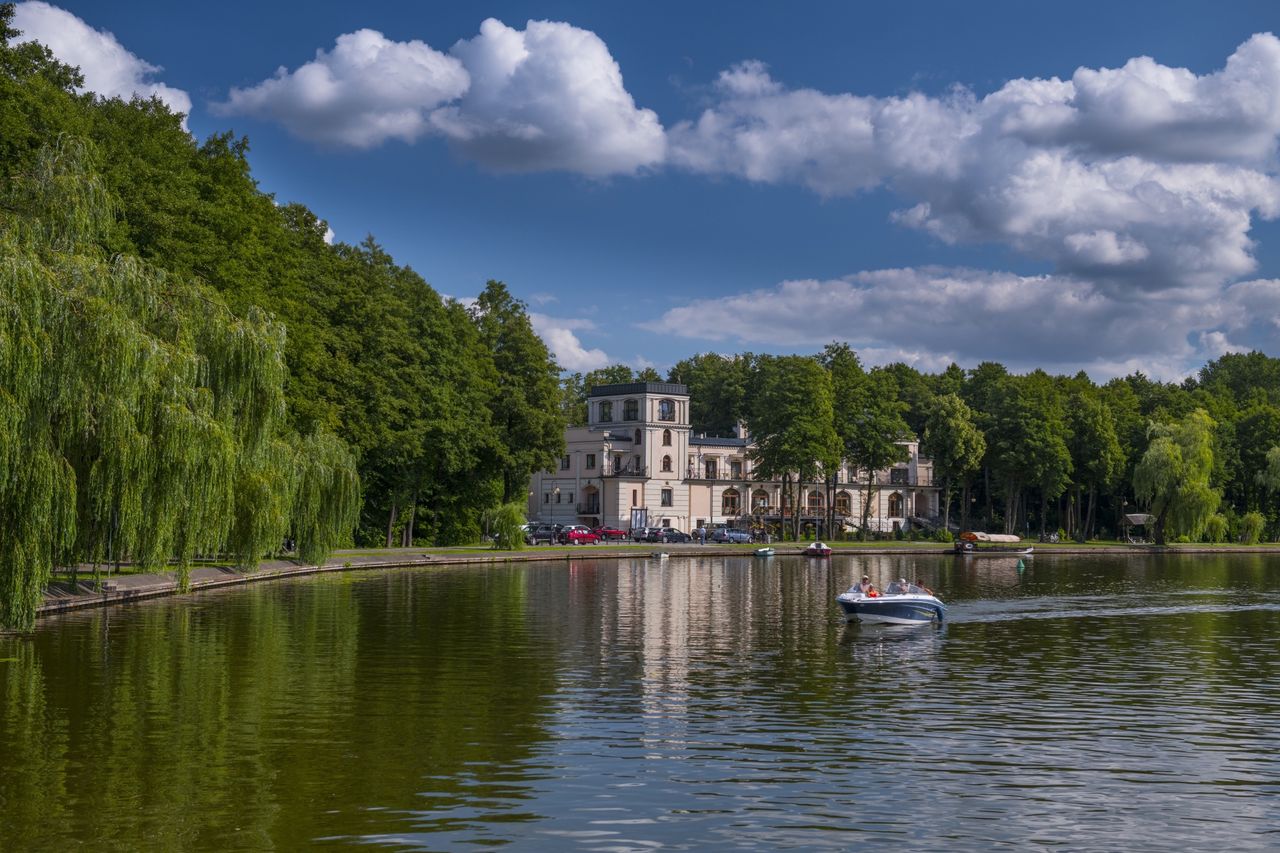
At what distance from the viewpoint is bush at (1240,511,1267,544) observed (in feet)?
420

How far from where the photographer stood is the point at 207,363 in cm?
3728

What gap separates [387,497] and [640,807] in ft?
236

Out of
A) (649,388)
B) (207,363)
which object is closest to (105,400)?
(207,363)

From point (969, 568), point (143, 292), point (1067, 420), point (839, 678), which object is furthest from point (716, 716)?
point (1067, 420)

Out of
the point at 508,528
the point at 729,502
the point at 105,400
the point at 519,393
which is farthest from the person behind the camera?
the point at 729,502

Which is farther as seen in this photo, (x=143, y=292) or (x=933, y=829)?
(x=143, y=292)

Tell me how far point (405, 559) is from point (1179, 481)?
261 ft

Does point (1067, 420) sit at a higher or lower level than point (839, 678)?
higher

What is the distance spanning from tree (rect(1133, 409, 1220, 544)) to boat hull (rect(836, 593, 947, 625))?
82.8 metres

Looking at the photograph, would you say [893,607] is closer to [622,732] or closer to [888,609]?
[888,609]

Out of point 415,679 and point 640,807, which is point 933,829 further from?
point 415,679

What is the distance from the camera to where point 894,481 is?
14300 cm

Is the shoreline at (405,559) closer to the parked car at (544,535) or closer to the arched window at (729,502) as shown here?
the parked car at (544,535)

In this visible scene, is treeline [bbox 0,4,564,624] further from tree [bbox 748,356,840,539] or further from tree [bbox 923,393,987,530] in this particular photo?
tree [bbox 923,393,987,530]
